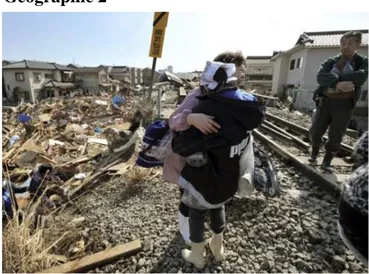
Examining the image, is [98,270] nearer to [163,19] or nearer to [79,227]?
[79,227]

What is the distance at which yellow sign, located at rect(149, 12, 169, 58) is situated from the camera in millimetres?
4359

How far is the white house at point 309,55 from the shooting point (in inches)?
670

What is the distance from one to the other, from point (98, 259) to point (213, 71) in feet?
6.61

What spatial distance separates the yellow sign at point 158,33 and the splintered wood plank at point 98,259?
3722 mm

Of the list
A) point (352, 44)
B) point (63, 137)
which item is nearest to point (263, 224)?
point (352, 44)

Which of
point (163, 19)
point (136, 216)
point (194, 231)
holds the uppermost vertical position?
point (163, 19)

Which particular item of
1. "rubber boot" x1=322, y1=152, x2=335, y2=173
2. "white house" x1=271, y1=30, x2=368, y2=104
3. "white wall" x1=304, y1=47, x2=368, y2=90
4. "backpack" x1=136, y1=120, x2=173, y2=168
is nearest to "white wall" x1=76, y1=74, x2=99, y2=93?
"white house" x1=271, y1=30, x2=368, y2=104

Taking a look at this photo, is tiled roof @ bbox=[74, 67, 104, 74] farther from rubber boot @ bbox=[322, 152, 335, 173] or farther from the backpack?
the backpack

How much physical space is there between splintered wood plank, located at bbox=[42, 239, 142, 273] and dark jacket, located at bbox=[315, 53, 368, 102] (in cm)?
314

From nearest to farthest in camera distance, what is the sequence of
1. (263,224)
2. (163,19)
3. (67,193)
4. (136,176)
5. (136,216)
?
(263,224) < (136,216) < (136,176) < (67,193) < (163,19)

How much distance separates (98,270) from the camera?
6.86ft

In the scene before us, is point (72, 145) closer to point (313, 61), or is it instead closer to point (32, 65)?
point (313, 61)

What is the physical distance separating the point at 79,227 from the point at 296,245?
2458 mm

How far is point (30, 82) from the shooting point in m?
34.0
